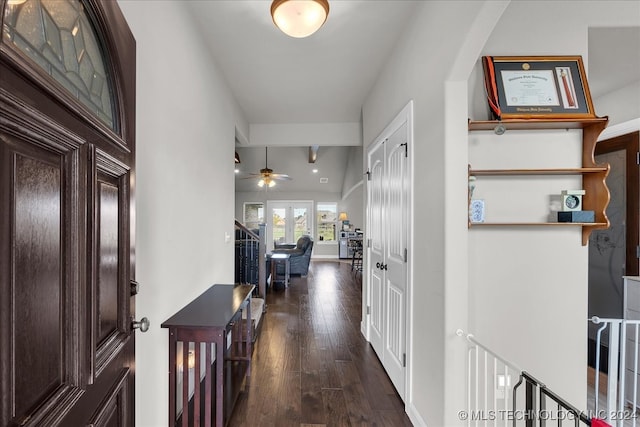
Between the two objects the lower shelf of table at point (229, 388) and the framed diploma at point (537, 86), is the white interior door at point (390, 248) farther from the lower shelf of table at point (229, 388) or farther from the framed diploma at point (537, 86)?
the lower shelf of table at point (229, 388)

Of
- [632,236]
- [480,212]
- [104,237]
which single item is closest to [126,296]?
[104,237]

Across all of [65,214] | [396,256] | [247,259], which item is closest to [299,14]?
[65,214]

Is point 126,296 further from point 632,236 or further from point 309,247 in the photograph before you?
point 309,247

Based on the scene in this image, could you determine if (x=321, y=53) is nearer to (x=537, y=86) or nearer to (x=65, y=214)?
(x=537, y=86)

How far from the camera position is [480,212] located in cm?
175

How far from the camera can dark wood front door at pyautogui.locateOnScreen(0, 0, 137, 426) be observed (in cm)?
53

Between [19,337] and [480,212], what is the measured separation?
202 cm

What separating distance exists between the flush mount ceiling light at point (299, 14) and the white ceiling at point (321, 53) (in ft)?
1.20

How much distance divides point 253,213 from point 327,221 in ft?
9.03

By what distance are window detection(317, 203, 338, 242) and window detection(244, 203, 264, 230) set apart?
Result: 214 cm

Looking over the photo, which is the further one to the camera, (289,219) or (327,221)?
(327,221)

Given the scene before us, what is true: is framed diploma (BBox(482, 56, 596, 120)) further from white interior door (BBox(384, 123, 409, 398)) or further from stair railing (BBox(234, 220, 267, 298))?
stair railing (BBox(234, 220, 267, 298))

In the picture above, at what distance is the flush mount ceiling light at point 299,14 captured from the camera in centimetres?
158

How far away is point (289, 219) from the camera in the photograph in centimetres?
1026
